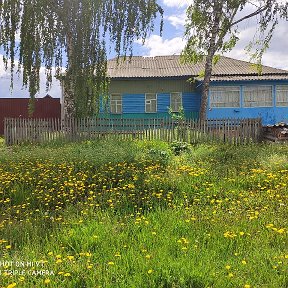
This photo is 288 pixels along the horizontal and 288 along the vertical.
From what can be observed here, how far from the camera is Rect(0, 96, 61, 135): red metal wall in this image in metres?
23.6

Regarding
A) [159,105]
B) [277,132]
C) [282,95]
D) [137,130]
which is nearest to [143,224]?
[137,130]

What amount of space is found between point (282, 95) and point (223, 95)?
3968 millimetres

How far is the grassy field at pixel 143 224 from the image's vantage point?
3078mm

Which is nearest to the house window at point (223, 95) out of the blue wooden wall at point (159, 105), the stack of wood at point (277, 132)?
the blue wooden wall at point (159, 105)

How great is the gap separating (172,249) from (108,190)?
104 inches

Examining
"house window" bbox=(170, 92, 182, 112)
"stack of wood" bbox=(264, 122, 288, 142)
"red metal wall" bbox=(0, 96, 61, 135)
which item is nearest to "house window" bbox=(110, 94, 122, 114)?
"house window" bbox=(170, 92, 182, 112)

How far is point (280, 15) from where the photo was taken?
57.5 ft

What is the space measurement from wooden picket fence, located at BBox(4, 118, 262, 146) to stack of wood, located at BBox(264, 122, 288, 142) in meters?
0.37

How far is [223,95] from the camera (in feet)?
A: 73.0

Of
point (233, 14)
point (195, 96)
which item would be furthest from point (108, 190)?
point (195, 96)

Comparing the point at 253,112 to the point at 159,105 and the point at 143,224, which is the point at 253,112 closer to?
the point at 159,105

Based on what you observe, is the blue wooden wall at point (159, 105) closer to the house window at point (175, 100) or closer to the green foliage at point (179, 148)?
the house window at point (175, 100)

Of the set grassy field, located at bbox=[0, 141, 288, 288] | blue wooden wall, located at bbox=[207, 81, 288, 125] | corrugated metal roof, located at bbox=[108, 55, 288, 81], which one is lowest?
grassy field, located at bbox=[0, 141, 288, 288]

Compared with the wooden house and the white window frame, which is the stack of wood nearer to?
the wooden house
